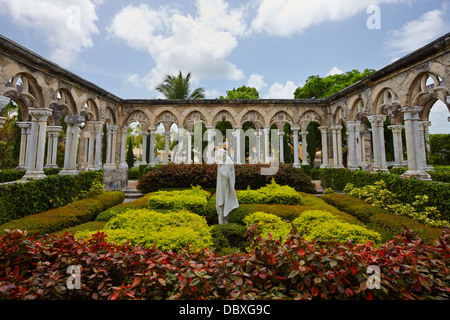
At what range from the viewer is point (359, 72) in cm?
2219

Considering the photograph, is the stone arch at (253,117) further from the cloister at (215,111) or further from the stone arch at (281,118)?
the stone arch at (281,118)

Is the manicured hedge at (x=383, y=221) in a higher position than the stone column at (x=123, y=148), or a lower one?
lower

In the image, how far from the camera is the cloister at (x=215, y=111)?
7.73 m

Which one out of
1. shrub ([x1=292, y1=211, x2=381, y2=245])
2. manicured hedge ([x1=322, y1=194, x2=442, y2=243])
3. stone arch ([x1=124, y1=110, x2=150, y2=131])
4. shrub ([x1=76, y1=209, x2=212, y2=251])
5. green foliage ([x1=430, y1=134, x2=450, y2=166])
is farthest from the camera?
green foliage ([x1=430, y1=134, x2=450, y2=166])

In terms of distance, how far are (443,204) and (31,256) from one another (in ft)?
27.5

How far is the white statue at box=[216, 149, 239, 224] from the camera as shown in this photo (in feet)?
17.4

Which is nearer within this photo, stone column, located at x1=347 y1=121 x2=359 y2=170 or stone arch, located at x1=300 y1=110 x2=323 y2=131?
stone column, located at x1=347 y1=121 x2=359 y2=170

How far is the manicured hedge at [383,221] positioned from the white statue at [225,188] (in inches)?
126

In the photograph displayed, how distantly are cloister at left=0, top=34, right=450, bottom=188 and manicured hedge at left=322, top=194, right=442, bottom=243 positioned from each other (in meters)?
3.00

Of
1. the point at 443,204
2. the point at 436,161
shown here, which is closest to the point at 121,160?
the point at 443,204

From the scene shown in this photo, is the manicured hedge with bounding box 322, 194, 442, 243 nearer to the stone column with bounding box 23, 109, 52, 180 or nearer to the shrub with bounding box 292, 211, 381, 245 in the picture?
the shrub with bounding box 292, 211, 381, 245

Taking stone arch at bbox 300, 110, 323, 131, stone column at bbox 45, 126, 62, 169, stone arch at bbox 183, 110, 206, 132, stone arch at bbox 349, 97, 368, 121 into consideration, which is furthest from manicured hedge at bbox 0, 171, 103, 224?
stone arch at bbox 349, 97, 368, 121

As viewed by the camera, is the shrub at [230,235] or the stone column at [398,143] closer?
the shrub at [230,235]

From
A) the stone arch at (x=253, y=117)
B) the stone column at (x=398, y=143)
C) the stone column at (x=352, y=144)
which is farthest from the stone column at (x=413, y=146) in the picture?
the stone arch at (x=253, y=117)
